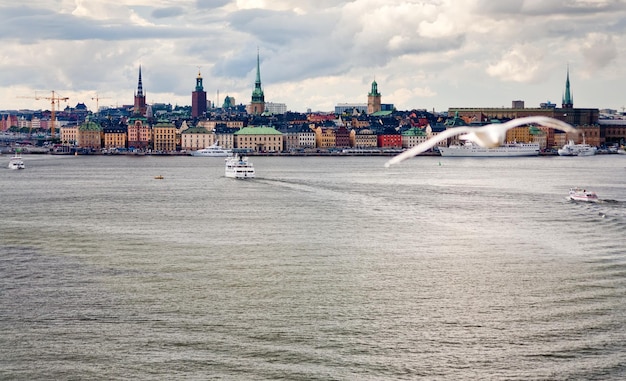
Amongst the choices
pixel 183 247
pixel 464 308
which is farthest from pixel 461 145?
pixel 464 308

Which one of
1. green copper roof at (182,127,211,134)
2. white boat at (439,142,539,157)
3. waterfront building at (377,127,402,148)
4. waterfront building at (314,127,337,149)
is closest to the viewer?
white boat at (439,142,539,157)

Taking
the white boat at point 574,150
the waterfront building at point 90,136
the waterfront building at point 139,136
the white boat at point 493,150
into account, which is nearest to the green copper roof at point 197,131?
the waterfront building at point 139,136

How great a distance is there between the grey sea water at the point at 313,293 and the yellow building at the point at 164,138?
61543mm

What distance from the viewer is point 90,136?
9075 centimetres

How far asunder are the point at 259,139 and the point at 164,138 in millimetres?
9068

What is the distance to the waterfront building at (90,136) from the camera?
297 ft

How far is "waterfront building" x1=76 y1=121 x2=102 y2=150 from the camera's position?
90.5 m

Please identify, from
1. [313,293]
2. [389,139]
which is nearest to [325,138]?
[389,139]

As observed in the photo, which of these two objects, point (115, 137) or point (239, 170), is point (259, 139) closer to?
point (115, 137)

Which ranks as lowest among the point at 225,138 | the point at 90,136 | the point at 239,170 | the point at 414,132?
the point at 239,170

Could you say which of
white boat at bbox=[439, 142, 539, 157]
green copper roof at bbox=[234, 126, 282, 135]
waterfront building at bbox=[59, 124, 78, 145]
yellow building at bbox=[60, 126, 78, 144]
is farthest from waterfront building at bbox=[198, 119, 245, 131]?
white boat at bbox=[439, 142, 539, 157]

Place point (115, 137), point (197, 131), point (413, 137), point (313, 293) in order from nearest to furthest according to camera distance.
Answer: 1. point (313, 293)
2. point (413, 137)
3. point (197, 131)
4. point (115, 137)

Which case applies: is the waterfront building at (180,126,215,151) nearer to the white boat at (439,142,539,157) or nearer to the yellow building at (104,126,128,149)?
the yellow building at (104,126,128,149)

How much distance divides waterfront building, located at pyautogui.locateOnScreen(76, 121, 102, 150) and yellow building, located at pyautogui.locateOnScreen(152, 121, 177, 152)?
17.0ft
